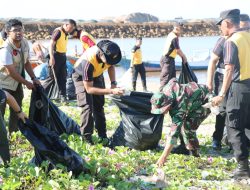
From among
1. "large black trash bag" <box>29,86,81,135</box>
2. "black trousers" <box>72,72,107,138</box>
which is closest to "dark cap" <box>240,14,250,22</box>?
"black trousers" <box>72,72,107,138</box>

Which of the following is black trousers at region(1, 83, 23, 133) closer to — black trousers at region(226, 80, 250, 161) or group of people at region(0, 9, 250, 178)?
group of people at region(0, 9, 250, 178)

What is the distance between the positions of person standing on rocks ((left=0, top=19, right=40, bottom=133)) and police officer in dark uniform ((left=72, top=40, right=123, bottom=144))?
570 millimetres

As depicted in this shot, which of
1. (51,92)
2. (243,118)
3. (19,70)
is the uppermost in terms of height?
(19,70)

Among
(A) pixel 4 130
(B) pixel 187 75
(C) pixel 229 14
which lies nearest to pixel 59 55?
(B) pixel 187 75

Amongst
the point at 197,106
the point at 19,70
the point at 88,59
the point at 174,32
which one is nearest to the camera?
the point at 197,106

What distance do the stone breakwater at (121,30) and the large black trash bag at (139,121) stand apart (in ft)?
143

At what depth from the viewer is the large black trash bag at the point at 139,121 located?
18.9 ft

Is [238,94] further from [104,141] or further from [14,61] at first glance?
[14,61]

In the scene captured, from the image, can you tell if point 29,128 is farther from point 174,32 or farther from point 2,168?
point 174,32

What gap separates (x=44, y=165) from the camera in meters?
4.31

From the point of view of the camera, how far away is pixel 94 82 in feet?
19.5

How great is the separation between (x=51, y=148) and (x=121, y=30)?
58.7 metres

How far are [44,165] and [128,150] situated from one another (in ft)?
5.64

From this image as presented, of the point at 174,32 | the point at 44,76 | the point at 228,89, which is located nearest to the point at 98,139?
the point at 228,89
